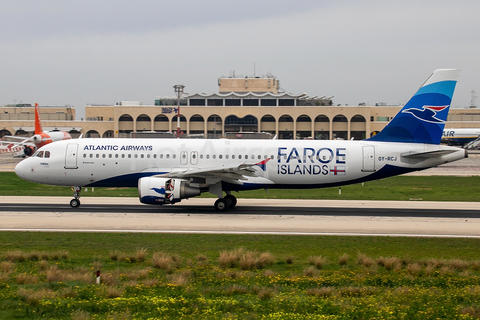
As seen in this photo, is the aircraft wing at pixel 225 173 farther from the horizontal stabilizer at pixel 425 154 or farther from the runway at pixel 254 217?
the horizontal stabilizer at pixel 425 154

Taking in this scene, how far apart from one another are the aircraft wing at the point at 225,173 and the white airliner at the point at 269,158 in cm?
63

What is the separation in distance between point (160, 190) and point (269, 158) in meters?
6.66

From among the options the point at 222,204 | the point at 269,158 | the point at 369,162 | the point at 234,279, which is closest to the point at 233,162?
the point at 269,158

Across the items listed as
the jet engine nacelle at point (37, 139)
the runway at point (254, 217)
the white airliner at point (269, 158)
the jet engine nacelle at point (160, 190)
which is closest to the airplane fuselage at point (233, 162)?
the white airliner at point (269, 158)

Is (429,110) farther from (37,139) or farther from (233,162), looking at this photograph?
(37,139)

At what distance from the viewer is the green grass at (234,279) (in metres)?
12.0

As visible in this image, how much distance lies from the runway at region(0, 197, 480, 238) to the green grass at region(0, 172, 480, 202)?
280 cm

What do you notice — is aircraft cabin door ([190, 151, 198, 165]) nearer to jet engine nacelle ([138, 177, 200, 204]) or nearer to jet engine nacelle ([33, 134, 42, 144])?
jet engine nacelle ([138, 177, 200, 204])

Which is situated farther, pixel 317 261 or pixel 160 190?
pixel 160 190

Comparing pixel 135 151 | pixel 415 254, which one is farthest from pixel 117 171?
pixel 415 254

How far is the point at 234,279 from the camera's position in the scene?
15047 mm

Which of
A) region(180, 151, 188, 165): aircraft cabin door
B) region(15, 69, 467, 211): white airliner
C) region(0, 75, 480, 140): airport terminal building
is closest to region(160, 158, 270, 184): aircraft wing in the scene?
region(15, 69, 467, 211): white airliner

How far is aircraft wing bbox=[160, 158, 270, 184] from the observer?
90.3 ft

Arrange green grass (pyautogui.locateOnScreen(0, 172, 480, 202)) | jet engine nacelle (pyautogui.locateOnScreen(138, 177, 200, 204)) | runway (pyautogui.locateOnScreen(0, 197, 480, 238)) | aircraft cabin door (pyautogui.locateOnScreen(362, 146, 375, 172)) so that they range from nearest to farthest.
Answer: runway (pyautogui.locateOnScreen(0, 197, 480, 238))
jet engine nacelle (pyautogui.locateOnScreen(138, 177, 200, 204))
aircraft cabin door (pyautogui.locateOnScreen(362, 146, 375, 172))
green grass (pyautogui.locateOnScreen(0, 172, 480, 202))
